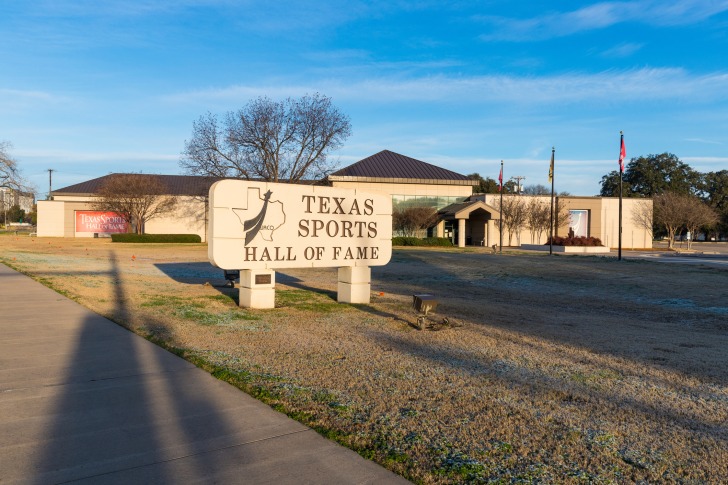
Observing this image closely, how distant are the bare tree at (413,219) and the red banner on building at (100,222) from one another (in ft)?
95.2

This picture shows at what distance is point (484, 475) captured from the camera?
12.4ft

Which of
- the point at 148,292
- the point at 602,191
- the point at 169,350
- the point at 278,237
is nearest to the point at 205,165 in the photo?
the point at 148,292

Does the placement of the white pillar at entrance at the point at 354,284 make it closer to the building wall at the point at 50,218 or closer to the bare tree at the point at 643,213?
the building wall at the point at 50,218

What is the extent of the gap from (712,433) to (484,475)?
2312 mm

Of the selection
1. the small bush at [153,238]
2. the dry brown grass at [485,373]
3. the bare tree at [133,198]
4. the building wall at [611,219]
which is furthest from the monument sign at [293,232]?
the building wall at [611,219]

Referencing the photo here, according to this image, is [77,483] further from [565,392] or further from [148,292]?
[148,292]

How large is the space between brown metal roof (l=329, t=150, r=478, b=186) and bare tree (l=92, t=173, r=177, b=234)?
61.4ft

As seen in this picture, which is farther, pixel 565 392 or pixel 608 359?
pixel 608 359

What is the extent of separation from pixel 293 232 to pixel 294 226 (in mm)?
133

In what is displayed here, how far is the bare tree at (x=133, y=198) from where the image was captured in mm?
54188

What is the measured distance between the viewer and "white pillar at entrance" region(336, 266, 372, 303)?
43.6ft

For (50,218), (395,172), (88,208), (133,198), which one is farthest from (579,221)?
(50,218)

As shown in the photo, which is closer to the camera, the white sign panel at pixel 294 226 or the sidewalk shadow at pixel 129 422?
the sidewalk shadow at pixel 129 422

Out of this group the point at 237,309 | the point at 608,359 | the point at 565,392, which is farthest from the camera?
the point at 237,309
